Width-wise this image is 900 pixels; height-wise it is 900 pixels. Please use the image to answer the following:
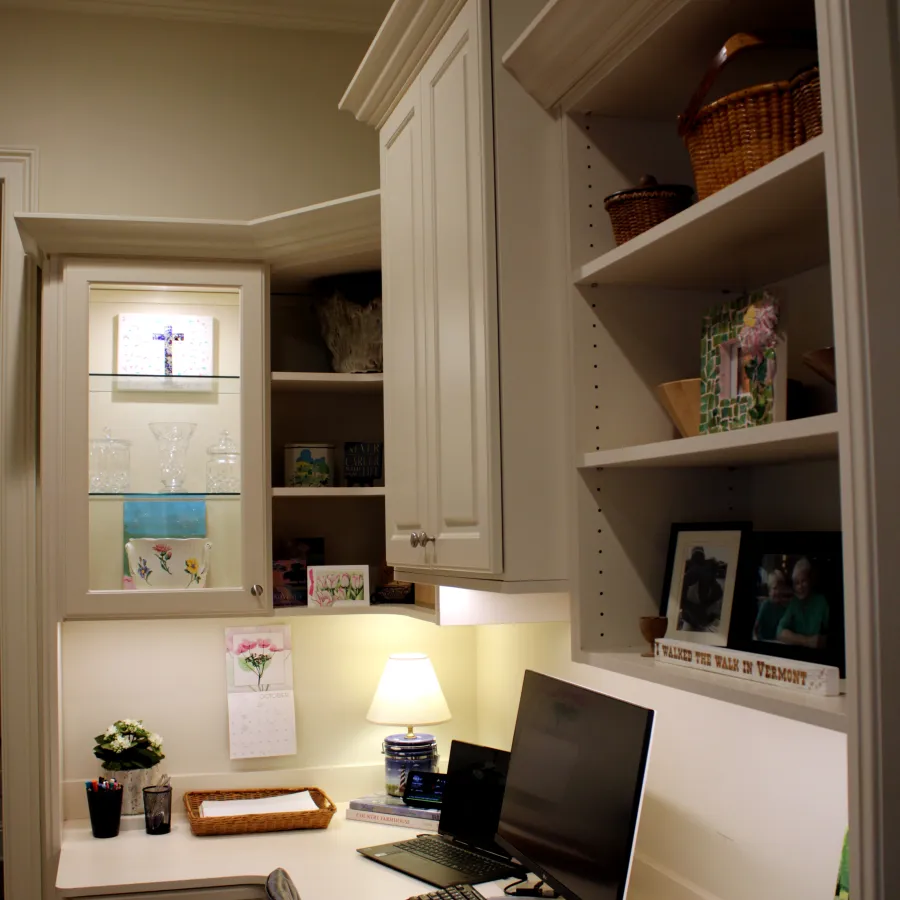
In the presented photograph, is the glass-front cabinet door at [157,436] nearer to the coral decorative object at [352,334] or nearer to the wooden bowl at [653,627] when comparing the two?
the coral decorative object at [352,334]

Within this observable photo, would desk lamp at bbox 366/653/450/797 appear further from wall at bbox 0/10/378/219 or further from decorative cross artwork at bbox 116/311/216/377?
wall at bbox 0/10/378/219

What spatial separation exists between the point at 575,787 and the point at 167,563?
1.36 metres

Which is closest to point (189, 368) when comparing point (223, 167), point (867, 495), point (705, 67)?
point (223, 167)

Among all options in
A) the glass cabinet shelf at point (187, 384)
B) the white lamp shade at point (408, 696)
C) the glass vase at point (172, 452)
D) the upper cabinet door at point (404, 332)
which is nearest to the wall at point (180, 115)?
the glass cabinet shelf at point (187, 384)

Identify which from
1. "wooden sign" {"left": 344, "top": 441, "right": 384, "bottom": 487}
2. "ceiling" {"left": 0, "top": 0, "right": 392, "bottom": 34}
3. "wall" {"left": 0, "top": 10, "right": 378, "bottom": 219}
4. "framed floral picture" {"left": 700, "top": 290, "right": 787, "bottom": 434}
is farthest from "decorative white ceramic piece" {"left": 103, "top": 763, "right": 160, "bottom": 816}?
"ceiling" {"left": 0, "top": 0, "right": 392, "bottom": 34}

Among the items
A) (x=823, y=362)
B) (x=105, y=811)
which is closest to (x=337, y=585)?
(x=105, y=811)

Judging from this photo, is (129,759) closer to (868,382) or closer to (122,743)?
(122,743)

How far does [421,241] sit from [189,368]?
3.10 ft

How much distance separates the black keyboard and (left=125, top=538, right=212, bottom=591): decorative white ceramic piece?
1076 mm

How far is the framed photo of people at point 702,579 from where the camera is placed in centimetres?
151

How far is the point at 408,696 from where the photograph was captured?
2.88 meters

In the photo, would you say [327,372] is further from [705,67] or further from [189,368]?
[705,67]

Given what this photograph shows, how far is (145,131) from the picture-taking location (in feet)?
10.2

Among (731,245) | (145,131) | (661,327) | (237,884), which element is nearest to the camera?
(731,245)
